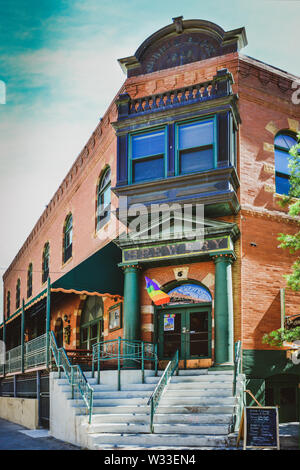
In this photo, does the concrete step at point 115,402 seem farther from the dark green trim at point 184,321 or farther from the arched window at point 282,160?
the arched window at point 282,160

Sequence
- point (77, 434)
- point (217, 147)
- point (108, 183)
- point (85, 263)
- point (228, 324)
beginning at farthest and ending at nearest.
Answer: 1. point (108, 183)
2. point (85, 263)
3. point (217, 147)
4. point (228, 324)
5. point (77, 434)

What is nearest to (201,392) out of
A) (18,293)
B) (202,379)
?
(202,379)

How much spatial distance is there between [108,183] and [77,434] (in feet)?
35.4

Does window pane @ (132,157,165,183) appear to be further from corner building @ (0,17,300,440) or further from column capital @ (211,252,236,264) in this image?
column capital @ (211,252,236,264)

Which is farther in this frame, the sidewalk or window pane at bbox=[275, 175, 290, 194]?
window pane at bbox=[275, 175, 290, 194]

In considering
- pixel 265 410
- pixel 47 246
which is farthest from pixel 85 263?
pixel 47 246

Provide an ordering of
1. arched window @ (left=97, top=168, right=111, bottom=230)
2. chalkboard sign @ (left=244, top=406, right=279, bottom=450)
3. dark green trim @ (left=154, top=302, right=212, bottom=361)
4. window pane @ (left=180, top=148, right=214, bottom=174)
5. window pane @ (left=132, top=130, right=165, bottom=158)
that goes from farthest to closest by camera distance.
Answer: arched window @ (left=97, top=168, right=111, bottom=230) → window pane @ (left=132, top=130, right=165, bottom=158) → window pane @ (left=180, top=148, right=214, bottom=174) → dark green trim @ (left=154, top=302, right=212, bottom=361) → chalkboard sign @ (left=244, top=406, right=279, bottom=450)

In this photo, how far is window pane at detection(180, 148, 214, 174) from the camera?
1648cm

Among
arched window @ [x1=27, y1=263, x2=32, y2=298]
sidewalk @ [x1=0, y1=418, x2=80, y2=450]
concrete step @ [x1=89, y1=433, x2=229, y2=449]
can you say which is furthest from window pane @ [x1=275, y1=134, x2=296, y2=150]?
arched window @ [x1=27, y1=263, x2=32, y2=298]

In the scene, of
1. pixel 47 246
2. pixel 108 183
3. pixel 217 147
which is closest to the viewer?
pixel 217 147

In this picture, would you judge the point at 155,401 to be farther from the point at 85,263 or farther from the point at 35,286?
the point at 35,286

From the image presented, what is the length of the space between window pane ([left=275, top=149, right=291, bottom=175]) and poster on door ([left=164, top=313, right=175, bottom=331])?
18.9ft

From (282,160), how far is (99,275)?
6916 millimetres

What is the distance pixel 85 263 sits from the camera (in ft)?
56.5
